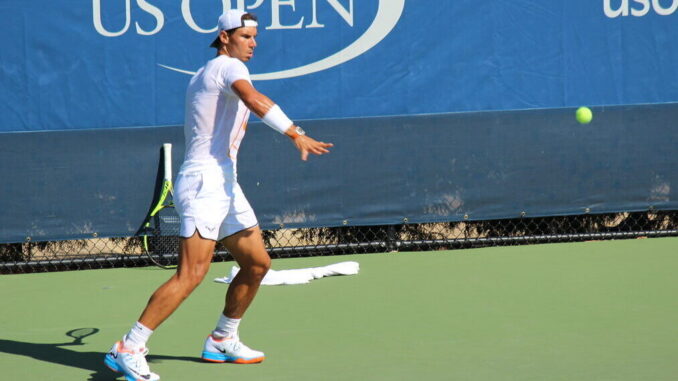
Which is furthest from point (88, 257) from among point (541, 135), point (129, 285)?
point (541, 135)

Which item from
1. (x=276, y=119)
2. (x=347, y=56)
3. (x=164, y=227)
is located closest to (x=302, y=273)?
(x=164, y=227)

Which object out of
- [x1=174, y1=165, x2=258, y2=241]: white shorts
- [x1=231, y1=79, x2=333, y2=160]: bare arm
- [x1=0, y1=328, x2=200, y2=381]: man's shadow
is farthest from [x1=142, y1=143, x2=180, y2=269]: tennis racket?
[x1=231, y1=79, x2=333, y2=160]: bare arm

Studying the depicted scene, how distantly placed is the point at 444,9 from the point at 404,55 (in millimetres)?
458

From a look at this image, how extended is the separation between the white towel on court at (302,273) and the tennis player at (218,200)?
1.99 metres

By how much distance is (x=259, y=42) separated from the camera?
740 centimetres

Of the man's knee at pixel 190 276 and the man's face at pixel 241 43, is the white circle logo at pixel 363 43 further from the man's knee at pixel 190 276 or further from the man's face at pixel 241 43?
the man's knee at pixel 190 276

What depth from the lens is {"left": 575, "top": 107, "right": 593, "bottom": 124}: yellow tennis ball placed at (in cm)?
754

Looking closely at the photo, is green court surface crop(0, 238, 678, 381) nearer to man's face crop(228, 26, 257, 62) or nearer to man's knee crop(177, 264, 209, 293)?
man's knee crop(177, 264, 209, 293)

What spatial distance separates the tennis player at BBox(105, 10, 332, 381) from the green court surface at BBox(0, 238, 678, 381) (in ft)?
0.72

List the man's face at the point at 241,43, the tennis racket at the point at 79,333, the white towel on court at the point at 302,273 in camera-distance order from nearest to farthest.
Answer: the man's face at the point at 241,43 → the tennis racket at the point at 79,333 → the white towel on court at the point at 302,273

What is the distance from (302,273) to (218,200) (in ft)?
7.92

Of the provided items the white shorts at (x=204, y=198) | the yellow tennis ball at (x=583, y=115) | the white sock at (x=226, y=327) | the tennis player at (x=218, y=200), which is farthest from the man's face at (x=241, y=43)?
the yellow tennis ball at (x=583, y=115)

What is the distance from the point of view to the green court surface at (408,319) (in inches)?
171

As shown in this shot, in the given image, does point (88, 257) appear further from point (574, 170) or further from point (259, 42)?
point (574, 170)
